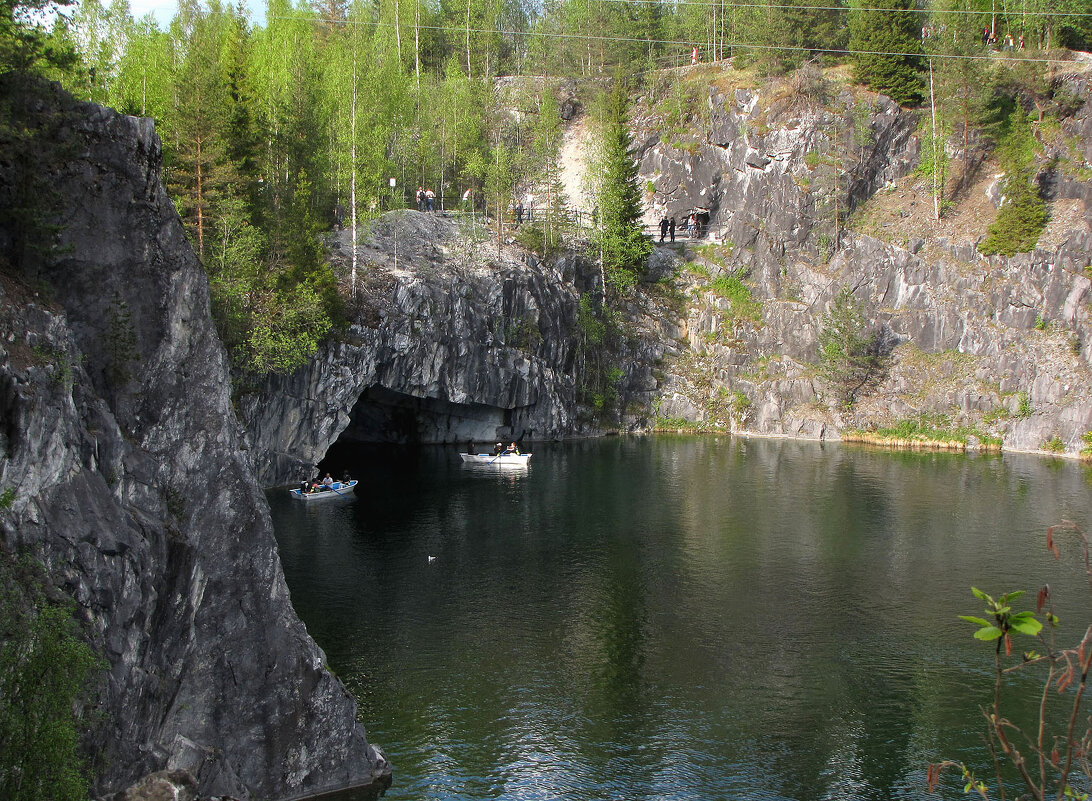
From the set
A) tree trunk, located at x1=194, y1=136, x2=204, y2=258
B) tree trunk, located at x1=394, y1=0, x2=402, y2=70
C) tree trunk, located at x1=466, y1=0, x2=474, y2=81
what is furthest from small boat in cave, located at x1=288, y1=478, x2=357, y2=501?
tree trunk, located at x1=466, y1=0, x2=474, y2=81

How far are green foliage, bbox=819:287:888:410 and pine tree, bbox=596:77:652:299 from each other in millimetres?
19540

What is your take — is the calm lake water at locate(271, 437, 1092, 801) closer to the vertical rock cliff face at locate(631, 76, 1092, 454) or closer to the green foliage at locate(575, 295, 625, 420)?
the vertical rock cliff face at locate(631, 76, 1092, 454)

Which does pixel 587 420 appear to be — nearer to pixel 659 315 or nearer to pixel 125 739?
pixel 659 315

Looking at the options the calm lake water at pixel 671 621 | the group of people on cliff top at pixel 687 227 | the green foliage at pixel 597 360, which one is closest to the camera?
the calm lake water at pixel 671 621

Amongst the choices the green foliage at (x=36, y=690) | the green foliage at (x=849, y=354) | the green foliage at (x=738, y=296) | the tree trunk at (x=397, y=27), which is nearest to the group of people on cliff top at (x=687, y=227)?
the green foliage at (x=738, y=296)

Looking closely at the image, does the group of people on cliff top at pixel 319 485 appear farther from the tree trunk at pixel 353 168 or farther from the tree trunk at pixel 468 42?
the tree trunk at pixel 468 42

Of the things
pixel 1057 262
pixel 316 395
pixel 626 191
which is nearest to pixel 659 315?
pixel 626 191

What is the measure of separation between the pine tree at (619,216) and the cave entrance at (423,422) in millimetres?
20772

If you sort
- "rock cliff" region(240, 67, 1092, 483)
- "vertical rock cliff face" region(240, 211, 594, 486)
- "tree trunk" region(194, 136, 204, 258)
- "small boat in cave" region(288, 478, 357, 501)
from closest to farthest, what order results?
"tree trunk" region(194, 136, 204, 258) → "small boat in cave" region(288, 478, 357, 501) → "vertical rock cliff face" region(240, 211, 594, 486) → "rock cliff" region(240, 67, 1092, 483)

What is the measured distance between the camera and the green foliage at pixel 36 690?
12.9m

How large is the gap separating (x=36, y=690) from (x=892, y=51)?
9410cm

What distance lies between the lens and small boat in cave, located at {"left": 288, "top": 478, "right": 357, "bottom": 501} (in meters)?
53.0

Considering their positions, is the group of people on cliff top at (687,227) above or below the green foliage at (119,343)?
above

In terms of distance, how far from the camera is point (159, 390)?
68.9 ft
